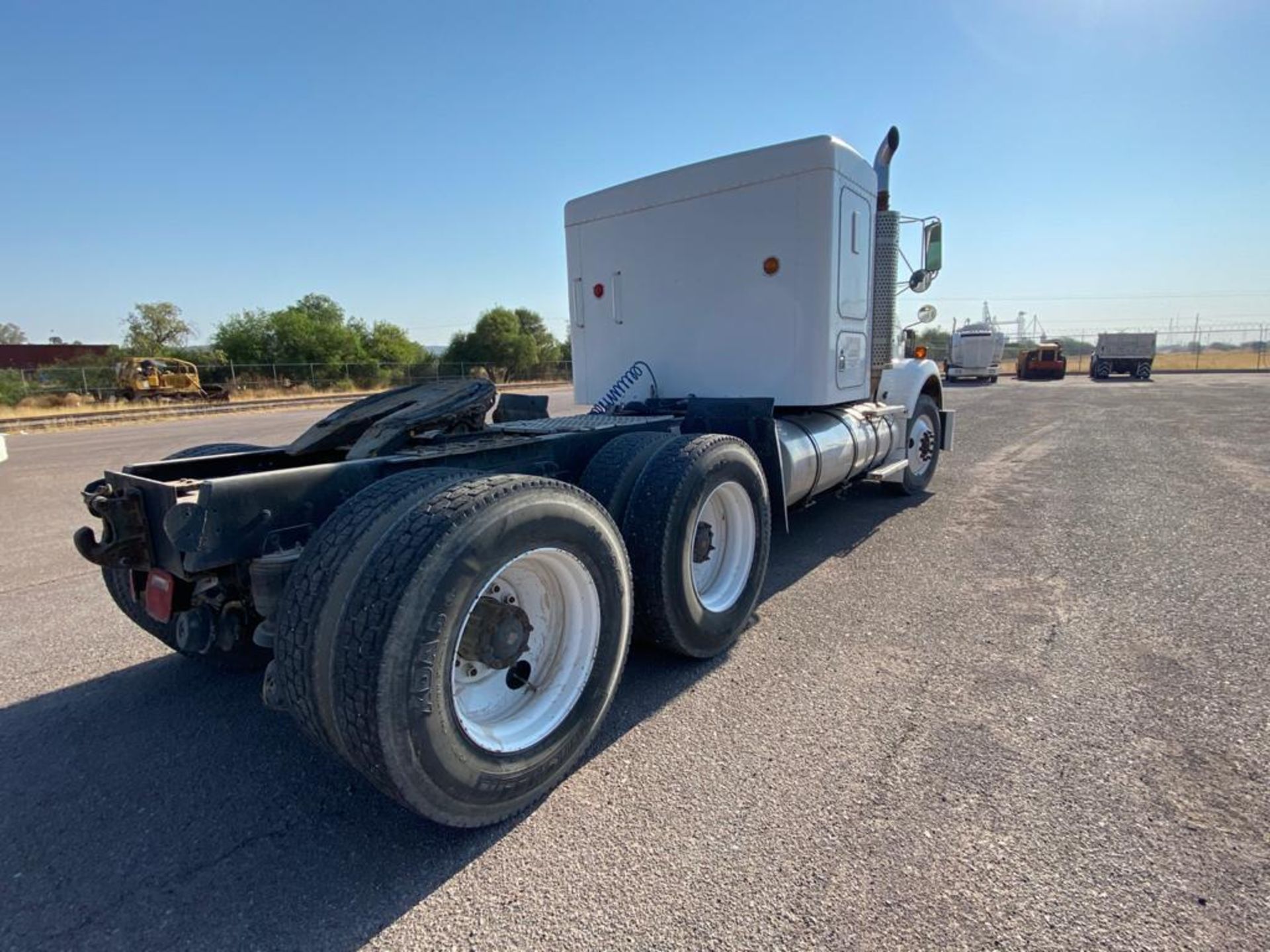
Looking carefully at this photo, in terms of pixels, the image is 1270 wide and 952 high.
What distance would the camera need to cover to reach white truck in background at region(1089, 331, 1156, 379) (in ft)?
111

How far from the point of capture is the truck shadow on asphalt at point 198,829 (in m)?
1.87

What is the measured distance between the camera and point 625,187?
5.36 metres

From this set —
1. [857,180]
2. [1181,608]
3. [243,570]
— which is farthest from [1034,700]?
[857,180]

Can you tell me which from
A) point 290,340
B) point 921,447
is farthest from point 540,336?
point 921,447

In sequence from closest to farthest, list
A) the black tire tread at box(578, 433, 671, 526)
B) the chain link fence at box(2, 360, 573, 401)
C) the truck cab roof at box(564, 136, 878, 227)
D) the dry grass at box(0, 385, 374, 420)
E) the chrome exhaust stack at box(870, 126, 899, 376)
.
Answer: the black tire tread at box(578, 433, 671, 526)
the truck cab roof at box(564, 136, 878, 227)
the chrome exhaust stack at box(870, 126, 899, 376)
the dry grass at box(0, 385, 374, 420)
the chain link fence at box(2, 360, 573, 401)

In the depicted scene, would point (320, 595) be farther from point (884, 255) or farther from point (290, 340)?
point (290, 340)

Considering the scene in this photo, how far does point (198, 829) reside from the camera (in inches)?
88.6

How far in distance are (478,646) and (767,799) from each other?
3.92ft

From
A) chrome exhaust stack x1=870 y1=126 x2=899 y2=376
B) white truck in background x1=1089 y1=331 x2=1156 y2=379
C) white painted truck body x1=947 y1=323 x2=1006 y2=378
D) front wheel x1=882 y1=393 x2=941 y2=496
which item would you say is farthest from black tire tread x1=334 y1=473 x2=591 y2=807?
white truck in background x1=1089 y1=331 x2=1156 y2=379

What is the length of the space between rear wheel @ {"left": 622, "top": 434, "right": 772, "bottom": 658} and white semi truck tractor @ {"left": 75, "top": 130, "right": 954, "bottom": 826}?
0.05 feet

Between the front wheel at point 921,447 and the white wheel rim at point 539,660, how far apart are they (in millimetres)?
5567

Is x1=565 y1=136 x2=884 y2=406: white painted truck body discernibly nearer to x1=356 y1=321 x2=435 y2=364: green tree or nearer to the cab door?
the cab door

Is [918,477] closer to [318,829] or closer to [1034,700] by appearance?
[1034,700]

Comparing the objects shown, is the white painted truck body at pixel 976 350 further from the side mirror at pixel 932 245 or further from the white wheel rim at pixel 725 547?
the white wheel rim at pixel 725 547
